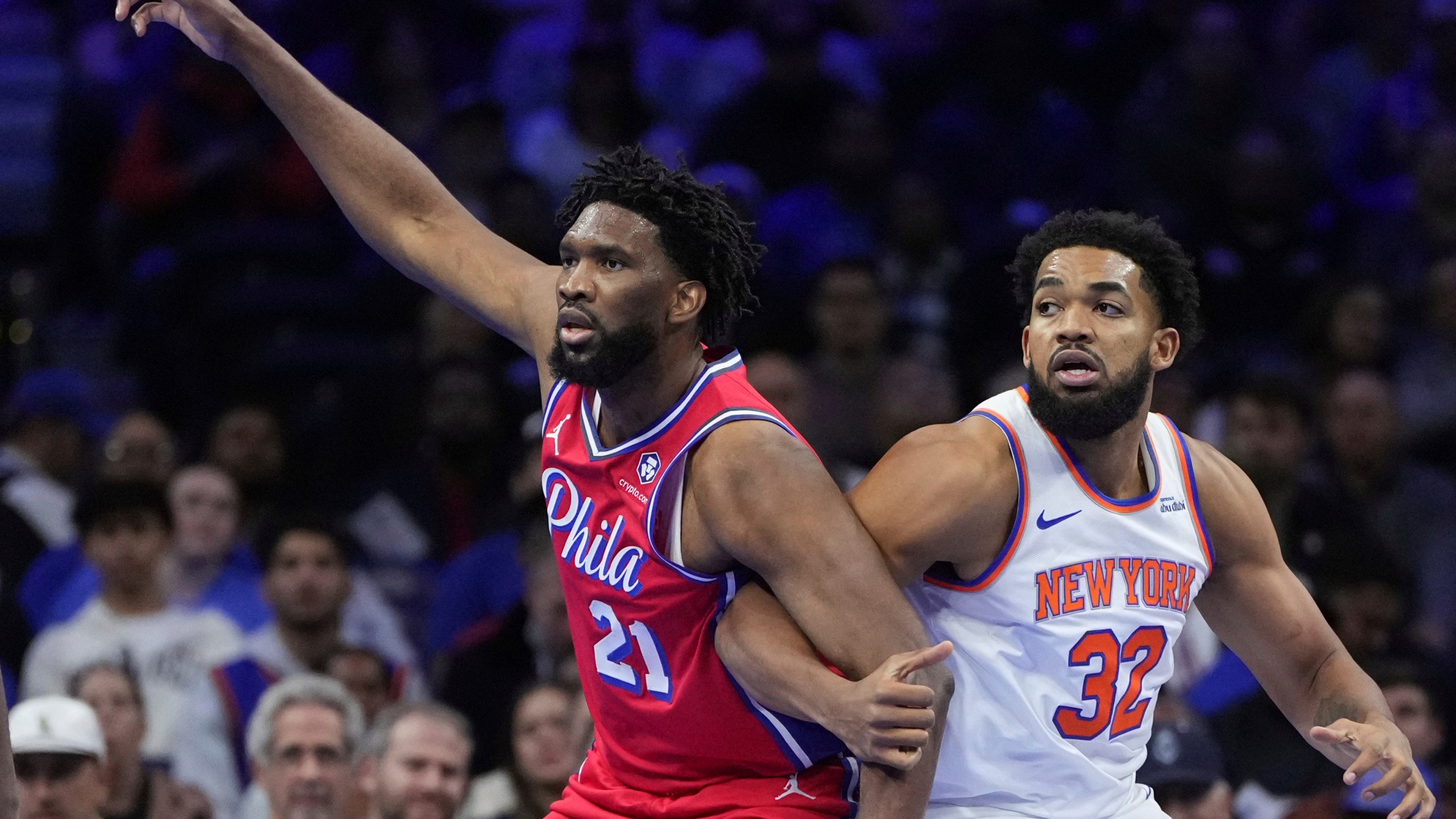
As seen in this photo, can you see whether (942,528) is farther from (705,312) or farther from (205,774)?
(205,774)

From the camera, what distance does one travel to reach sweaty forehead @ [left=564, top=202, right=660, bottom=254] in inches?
150

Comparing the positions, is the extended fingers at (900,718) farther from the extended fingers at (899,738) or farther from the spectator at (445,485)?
the spectator at (445,485)

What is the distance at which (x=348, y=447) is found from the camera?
830 centimetres

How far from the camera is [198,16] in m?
4.34

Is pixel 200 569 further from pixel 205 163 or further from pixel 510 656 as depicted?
pixel 205 163

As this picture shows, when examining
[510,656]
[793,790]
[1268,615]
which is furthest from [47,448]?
[1268,615]

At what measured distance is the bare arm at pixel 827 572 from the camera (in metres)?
3.54

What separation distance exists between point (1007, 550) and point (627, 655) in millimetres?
806

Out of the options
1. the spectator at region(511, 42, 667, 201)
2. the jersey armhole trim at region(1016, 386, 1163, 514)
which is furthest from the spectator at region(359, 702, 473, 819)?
the spectator at region(511, 42, 667, 201)

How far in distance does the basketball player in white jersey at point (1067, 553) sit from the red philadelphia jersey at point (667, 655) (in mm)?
192

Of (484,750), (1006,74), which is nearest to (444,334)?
(484,750)

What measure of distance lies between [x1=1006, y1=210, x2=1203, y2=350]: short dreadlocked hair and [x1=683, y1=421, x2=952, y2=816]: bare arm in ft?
2.68

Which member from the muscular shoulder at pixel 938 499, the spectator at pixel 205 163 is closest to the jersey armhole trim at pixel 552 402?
the muscular shoulder at pixel 938 499

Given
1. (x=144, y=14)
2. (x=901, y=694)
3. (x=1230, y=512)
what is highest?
(x=144, y=14)
